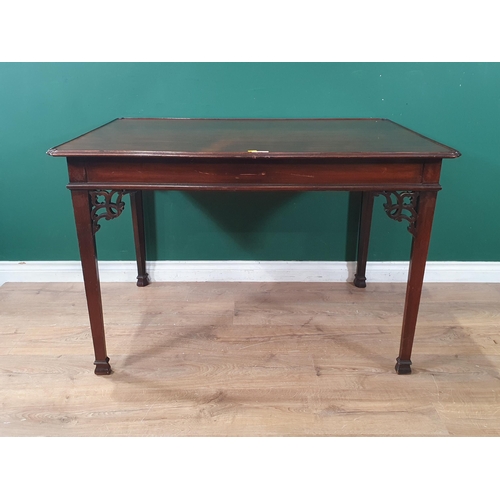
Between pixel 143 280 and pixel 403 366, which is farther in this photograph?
pixel 143 280

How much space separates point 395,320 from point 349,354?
0.37m

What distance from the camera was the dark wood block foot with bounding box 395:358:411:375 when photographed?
1.76 m

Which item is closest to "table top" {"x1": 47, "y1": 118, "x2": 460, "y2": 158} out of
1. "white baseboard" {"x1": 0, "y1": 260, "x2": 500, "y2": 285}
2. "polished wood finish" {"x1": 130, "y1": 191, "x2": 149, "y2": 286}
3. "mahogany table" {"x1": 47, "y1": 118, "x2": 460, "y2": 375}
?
"mahogany table" {"x1": 47, "y1": 118, "x2": 460, "y2": 375}

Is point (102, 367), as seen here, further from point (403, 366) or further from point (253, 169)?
point (403, 366)

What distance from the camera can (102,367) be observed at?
176 cm

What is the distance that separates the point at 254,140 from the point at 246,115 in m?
0.60

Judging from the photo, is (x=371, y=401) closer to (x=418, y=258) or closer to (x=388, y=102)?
(x=418, y=258)

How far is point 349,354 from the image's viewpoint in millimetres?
1883

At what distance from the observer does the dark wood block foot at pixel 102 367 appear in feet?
5.76

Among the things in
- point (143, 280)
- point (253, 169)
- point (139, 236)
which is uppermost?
point (253, 169)

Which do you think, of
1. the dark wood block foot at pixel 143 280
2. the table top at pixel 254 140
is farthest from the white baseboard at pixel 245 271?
the table top at pixel 254 140

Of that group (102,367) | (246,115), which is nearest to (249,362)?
(102,367)
